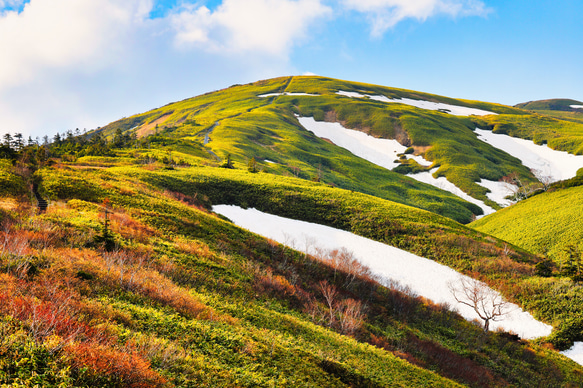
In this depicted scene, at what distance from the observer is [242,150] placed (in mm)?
91438

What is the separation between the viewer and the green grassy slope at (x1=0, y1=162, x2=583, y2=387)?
7199 mm

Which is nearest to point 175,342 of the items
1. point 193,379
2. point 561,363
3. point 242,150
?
point 193,379

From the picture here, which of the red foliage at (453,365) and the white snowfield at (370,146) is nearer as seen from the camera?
the red foliage at (453,365)

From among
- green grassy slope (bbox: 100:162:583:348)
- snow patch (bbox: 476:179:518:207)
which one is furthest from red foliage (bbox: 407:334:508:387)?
snow patch (bbox: 476:179:518:207)

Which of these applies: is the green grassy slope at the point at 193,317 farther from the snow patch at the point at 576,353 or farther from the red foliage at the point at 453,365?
the snow patch at the point at 576,353

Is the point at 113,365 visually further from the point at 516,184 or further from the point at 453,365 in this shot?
the point at 516,184

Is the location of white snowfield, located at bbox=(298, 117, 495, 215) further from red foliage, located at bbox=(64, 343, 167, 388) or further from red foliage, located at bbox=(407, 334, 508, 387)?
red foliage, located at bbox=(64, 343, 167, 388)

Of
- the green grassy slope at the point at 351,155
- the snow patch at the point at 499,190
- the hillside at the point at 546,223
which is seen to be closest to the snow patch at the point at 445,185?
the green grassy slope at the point at 351,155

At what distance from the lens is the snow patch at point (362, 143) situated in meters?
133

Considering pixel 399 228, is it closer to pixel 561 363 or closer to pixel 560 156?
pixel 561 363

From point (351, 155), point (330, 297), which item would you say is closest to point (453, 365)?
point (330, 297)

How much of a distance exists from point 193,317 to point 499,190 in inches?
4819

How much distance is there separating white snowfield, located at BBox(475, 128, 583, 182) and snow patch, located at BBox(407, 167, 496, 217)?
135ft

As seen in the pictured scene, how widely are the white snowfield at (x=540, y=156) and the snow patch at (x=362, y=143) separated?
48928mm
